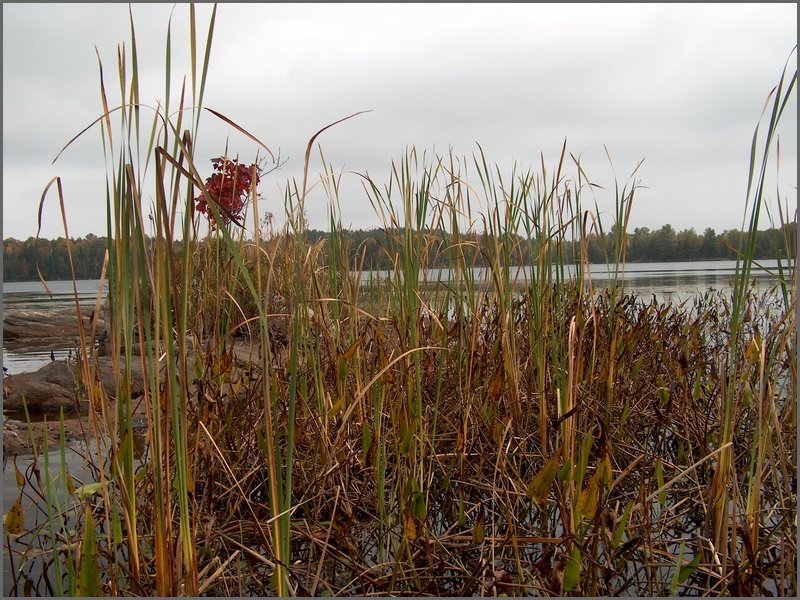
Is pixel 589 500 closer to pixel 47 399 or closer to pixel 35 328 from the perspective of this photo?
pixel 47 399

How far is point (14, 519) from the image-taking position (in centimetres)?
130

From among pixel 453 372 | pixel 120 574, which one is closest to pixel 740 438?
pixel 453 372

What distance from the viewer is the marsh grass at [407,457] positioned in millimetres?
995

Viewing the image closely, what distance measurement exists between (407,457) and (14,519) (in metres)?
0.97

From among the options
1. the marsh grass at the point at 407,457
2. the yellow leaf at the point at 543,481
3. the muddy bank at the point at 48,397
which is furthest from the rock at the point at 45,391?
the yellow leaf at the point at 543,481

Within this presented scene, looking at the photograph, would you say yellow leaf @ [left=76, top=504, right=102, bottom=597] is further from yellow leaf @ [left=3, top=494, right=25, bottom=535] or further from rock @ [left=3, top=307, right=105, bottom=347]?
rock @ [left=3, top=307, right=105, bottom=347]

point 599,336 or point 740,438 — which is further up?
point 599,336

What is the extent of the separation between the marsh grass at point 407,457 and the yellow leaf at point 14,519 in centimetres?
10

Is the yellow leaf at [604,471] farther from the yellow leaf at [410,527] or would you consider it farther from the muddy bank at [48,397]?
the muddy bank at [48,397]

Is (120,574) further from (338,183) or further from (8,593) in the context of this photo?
(338,183)

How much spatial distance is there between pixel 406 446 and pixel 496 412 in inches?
16.8

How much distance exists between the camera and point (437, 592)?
132cm

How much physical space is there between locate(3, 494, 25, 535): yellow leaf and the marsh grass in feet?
0.33

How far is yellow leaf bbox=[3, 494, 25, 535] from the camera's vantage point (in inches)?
50.8
